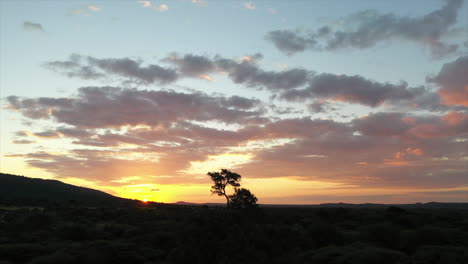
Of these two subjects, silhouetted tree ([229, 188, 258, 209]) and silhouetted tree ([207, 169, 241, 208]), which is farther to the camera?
silhouetted tree ([207, 169, 241, 208])

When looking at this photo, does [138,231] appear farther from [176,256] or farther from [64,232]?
[176,256]

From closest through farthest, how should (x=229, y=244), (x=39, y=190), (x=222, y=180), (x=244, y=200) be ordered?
(x=229, y=244) → (x=244, y=200) → (x=222, y=180) → (x=39, y=190)

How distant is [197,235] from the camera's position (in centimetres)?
1516

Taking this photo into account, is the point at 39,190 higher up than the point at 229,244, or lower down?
higher up

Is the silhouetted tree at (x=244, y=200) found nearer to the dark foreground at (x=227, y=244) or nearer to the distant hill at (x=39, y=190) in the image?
the dark foreground at (x=227, y=244)

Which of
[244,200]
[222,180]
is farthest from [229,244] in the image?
[222,180]

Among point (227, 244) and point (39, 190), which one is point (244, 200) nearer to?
point (227, 244)

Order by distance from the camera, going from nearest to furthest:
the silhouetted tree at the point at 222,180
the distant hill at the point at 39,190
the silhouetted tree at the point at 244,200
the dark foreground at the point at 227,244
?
the dark foreground at the point at 227,244 → the silhouetted tree at the point at 244,200 → the silhouetted tree at the point at 222,180 → the distant hill at the point at 39,190

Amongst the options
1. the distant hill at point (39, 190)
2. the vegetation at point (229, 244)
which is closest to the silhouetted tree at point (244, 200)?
the vegetation at point (229, 244)

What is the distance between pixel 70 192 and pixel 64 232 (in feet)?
483

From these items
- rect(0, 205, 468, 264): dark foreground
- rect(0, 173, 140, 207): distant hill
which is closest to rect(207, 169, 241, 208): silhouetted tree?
rect(0, 205, 468, 264): dark foreground

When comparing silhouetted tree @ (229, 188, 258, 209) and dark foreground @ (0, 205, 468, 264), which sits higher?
silhouetted tree @ (229, 188, 258, 209)

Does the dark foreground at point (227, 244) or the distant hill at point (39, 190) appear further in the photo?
the distant hill at point (39, 190)

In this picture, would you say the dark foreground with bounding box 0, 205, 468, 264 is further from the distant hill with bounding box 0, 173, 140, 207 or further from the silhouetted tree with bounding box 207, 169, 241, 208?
the distant hill with bounding box 0, 173, 140, 207
